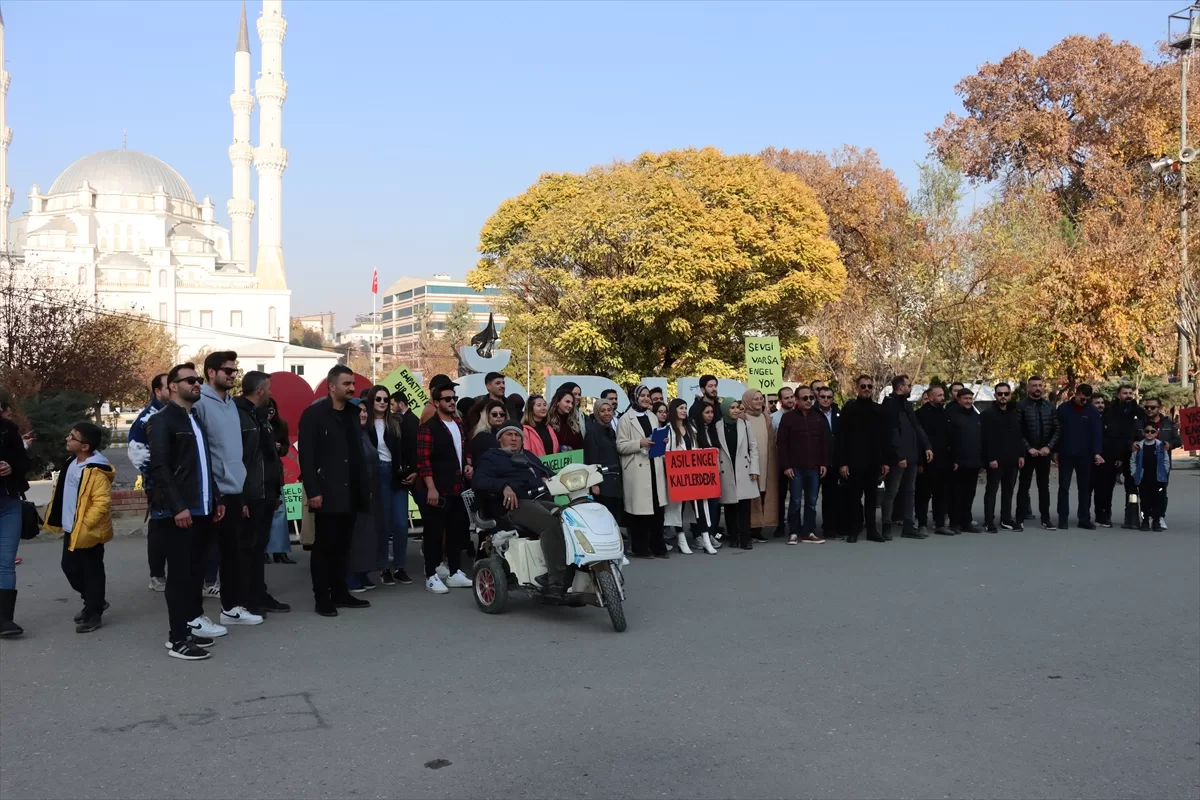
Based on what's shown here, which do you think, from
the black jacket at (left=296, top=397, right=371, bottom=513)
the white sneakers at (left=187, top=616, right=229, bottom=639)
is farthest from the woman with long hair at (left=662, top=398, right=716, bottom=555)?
the white sneakers at (left=187, top=616, right=229, bottom=639)

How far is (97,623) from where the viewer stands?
8.06 metres

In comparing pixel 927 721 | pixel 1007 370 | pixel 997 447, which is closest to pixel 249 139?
pixel 1007 370

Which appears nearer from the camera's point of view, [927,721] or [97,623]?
[927,721]

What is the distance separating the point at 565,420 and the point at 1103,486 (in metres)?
7.81

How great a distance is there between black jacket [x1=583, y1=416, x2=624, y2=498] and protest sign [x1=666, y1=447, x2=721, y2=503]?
688mm

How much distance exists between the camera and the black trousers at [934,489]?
14.1 metres

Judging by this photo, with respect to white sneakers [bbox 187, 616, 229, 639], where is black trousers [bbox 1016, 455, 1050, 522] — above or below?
above

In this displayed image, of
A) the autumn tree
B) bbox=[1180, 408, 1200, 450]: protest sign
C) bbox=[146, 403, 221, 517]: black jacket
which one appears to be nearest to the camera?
bbox=[146, 403, 221, 517]: black jacket

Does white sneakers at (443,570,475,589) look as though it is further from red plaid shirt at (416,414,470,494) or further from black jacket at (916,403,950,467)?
black jacket at (916,403,950,467)

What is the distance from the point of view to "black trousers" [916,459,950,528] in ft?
46.3

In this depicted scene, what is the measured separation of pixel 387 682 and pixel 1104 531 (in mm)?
10858

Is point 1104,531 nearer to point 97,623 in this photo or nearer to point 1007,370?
point 97,623

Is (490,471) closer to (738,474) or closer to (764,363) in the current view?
(738,474)

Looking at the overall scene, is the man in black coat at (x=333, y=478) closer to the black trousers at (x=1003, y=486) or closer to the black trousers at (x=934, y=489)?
the black trousers at (x=934, y=489)
